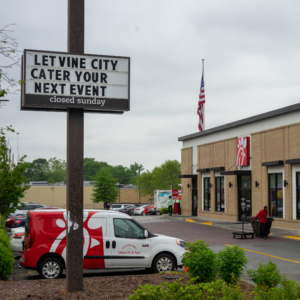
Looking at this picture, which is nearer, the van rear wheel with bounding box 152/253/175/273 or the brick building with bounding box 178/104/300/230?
the van rear wheel with bounding box 152/253/175/273

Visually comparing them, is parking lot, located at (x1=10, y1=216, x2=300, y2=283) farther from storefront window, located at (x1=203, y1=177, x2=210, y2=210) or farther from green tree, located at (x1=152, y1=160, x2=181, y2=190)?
green tree, located at (x1=152, y1=160, x2=181, y2=190)

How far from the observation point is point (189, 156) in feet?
141

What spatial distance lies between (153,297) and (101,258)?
6.40 m

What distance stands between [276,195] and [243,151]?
503cm

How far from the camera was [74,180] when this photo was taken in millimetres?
8125

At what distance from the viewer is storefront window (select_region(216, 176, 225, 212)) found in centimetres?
3581

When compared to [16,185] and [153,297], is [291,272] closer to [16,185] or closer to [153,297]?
[153,297]

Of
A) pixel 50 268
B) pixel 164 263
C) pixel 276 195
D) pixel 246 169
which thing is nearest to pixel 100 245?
pixel 50 268

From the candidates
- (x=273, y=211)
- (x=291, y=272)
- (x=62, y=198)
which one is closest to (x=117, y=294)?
(x=291, y=272)

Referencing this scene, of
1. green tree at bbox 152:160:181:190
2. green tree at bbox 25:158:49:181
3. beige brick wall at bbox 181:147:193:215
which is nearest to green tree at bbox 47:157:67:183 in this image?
green tree at bbox 25:158:49:181

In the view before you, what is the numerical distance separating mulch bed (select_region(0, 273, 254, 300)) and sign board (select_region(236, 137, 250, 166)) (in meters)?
22.9

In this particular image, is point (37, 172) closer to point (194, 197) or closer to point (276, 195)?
point (194, 197)

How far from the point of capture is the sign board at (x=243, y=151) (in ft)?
105

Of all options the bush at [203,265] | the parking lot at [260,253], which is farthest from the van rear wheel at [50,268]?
the bush at [203,265]
